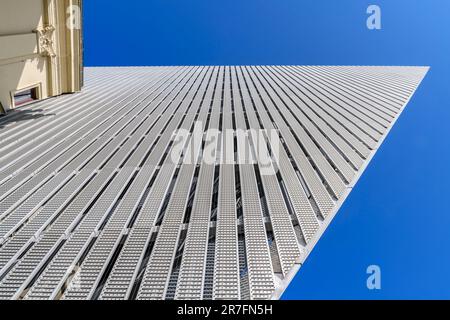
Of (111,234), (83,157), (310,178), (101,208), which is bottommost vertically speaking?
(111,234)

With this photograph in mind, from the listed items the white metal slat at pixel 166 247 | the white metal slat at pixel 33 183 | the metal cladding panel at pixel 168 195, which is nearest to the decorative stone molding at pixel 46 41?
the metal cladding panel at pixel 168 195

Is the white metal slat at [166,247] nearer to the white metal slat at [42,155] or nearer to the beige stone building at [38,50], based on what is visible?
the white metal slat at [42,155]

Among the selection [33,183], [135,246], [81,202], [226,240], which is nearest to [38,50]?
[33,183]

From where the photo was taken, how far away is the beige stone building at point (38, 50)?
45.5 ft

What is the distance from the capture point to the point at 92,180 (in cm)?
842

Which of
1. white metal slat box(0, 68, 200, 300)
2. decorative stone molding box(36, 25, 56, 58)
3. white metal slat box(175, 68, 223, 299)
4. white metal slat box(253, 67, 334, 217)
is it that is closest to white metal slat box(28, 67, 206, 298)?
white metal slat box(0, 68, 200, 300)

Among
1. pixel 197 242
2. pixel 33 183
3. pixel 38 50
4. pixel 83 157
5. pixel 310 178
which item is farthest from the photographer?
pixel 38 50

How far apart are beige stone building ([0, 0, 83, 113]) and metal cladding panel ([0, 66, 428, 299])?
4.18 ft

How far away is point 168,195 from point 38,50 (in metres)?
12.1

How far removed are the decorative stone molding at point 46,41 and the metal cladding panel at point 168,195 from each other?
2379mm

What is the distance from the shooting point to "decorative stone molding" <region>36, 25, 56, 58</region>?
634 inches

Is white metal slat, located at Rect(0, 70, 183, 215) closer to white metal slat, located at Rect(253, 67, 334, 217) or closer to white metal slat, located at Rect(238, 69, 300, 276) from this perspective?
white metal slat, located at Rect(238, 69, 300, 276)

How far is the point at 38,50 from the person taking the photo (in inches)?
629

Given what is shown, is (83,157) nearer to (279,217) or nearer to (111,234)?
(111,234)
